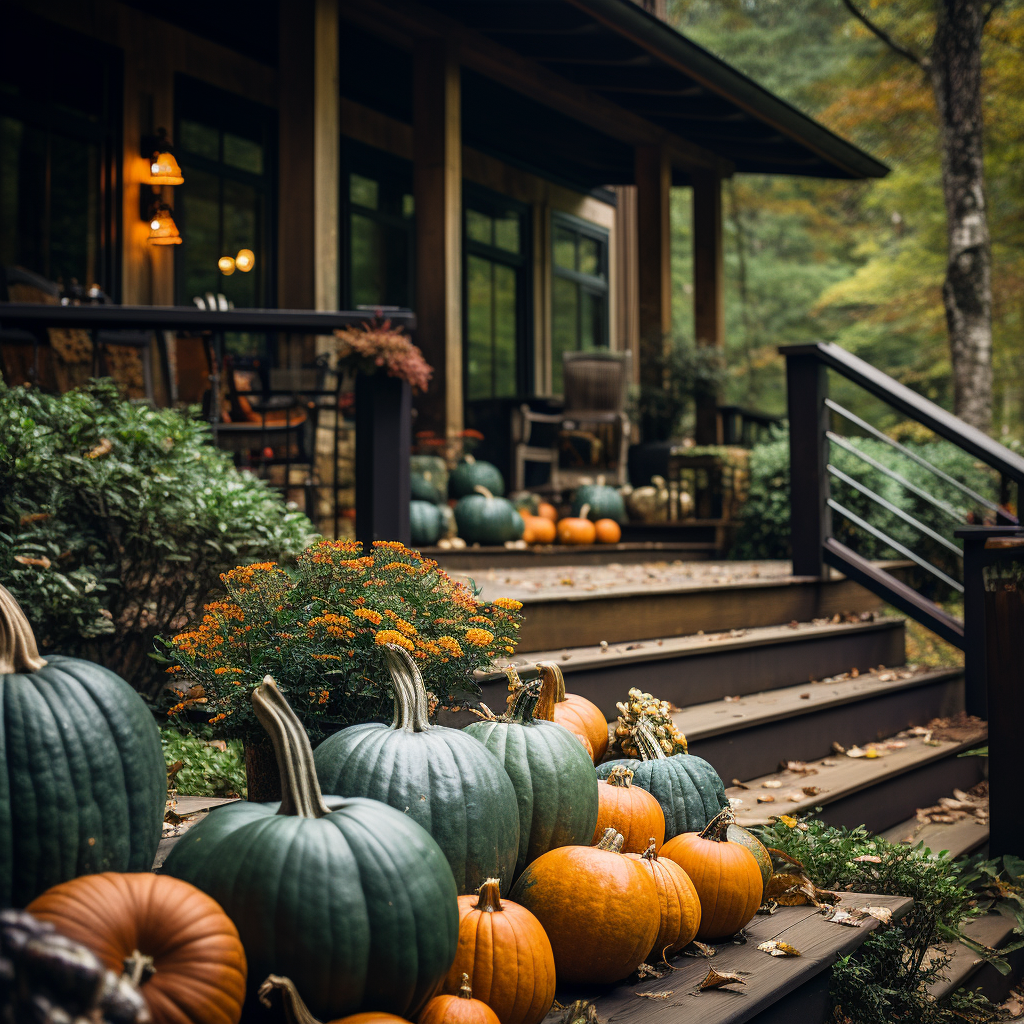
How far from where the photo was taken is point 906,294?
1476cm

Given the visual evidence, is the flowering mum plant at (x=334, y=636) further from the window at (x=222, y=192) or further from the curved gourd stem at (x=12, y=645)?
the window at (x=222, y=192)

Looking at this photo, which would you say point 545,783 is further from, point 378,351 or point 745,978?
point 378,351

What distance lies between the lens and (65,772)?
1.46 m

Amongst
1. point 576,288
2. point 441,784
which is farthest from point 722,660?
point 576,288

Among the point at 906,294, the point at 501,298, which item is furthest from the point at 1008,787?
the point at 906,294

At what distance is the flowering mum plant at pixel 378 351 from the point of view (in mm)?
3654

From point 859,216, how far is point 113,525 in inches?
835

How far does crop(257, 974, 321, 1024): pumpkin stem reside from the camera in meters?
1.34

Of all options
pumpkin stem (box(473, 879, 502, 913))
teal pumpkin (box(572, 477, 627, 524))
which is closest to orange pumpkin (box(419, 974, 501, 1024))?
pumpkin stem (box(473, 879, 502, 913))

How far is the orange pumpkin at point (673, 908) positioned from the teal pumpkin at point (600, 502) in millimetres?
5666

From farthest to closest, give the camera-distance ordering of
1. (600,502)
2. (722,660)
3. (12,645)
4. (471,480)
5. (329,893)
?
(600,502) < (471,480) < (722,660) < (12,645) < (329,893)

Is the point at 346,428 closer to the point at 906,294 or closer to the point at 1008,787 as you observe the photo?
the point at 1008,787

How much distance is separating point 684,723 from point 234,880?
7.00 feet

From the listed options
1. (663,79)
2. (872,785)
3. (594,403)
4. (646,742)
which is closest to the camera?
(646,742)
